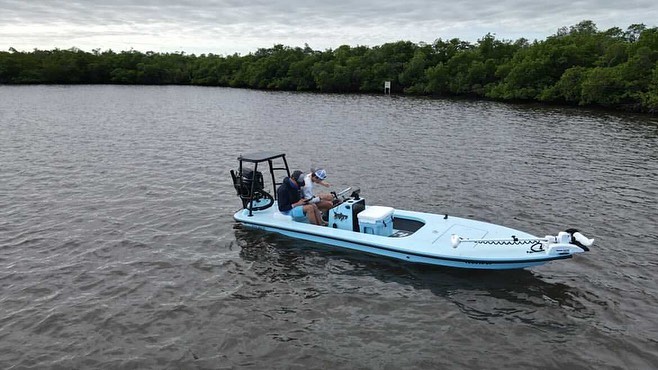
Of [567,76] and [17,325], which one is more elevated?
[567,76]

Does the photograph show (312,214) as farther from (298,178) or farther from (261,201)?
(261,201)

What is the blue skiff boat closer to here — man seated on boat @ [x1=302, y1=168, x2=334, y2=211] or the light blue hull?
the light blue hull

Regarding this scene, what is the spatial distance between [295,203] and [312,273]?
96.1 inches

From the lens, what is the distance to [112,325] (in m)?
9.50

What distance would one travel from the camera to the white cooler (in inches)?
478

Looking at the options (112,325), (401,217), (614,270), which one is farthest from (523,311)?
(112,325)

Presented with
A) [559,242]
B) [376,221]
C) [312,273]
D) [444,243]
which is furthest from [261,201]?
[559,242]

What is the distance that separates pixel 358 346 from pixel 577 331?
13.6 feet

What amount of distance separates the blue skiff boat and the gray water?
1.78 ft

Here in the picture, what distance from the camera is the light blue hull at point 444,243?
1027 centimetres

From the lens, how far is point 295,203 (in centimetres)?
1337

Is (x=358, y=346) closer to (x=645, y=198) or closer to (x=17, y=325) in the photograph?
(x=17, y=325)

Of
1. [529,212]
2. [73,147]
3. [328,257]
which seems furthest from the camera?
[73,147]

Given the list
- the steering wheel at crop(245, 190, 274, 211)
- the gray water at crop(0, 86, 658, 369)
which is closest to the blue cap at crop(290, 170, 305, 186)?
the steering wheel at crop(245, 190, 274, 211)
